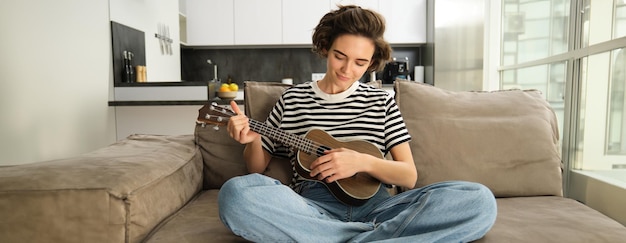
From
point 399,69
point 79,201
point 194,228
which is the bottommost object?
point 194,228

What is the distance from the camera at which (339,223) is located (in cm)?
107

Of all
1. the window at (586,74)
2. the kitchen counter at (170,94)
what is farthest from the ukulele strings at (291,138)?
the kitchen counter at (170,94)

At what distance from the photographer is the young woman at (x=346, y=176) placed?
1035 millimetres

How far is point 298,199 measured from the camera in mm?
1098

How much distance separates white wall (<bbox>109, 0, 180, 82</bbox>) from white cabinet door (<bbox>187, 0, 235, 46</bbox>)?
427 millimetres

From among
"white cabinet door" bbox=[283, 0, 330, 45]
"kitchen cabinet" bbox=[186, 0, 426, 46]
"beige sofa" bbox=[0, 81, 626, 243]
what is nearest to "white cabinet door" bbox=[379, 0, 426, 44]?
"kitchen cabinet" bbox=[186, 0, 426, 46]

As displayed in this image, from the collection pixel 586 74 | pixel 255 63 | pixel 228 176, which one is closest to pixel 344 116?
pixel 228 176

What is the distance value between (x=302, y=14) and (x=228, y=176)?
309 cm

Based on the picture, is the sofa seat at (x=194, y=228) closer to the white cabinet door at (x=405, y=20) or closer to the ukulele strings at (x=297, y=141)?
the ukulele strings at (x=297, y=141)

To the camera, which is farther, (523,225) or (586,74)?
(586,74)

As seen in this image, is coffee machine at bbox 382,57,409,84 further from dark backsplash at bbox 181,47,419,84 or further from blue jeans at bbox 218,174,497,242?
blue jeans at bbox 218,174,497,242

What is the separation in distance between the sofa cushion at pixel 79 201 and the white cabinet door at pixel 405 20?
3626mm

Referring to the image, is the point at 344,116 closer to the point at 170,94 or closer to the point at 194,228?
the point at 194,228

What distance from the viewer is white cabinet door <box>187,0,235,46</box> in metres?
4.39
